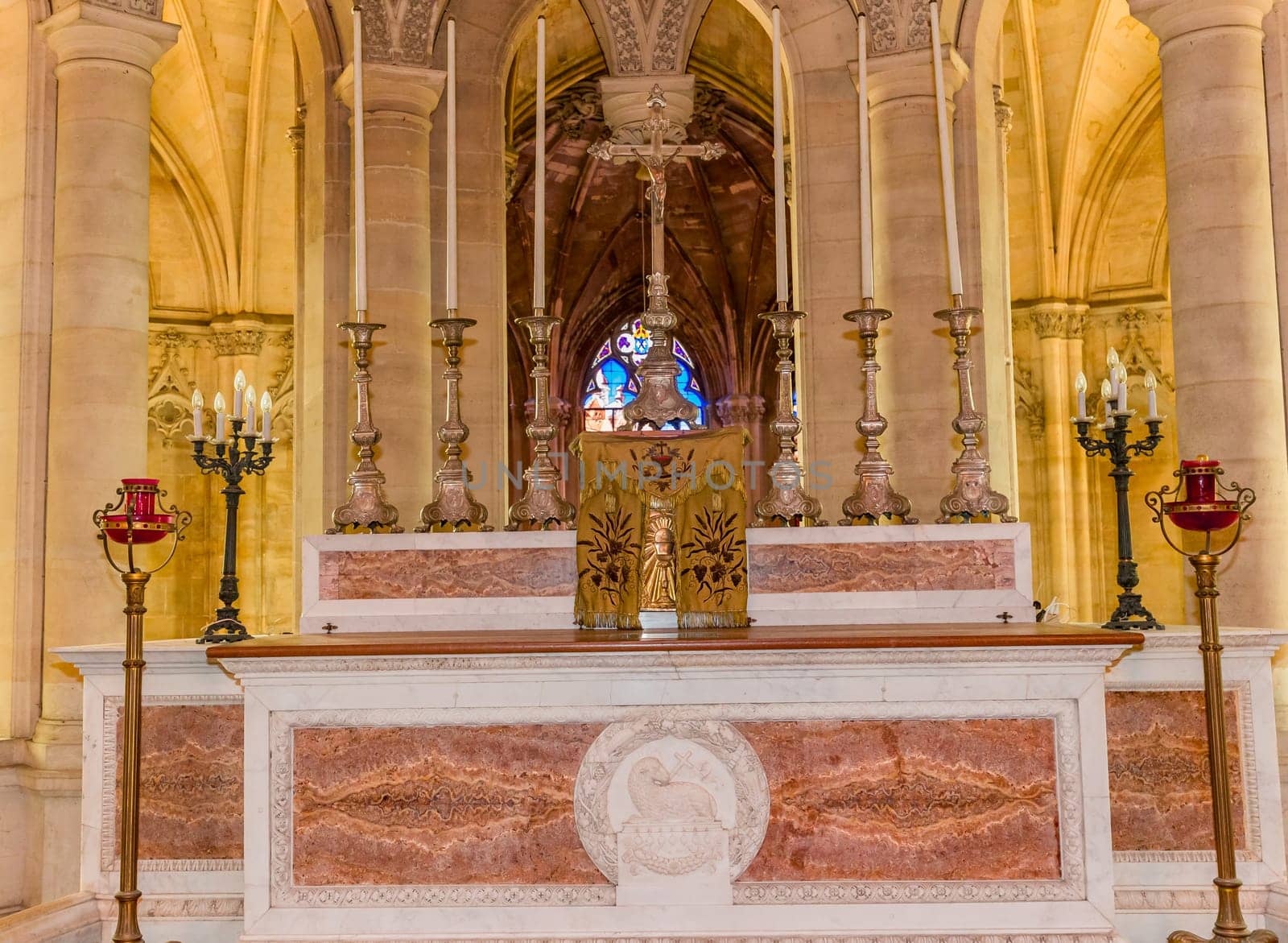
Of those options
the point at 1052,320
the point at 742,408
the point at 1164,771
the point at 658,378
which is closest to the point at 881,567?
the point at 658,378

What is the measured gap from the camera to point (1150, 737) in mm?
5297

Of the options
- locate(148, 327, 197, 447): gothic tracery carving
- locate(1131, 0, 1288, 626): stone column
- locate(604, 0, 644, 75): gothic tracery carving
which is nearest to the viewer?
locate(1131, 0, 1288, 626): stone column

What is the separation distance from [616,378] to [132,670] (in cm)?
2138

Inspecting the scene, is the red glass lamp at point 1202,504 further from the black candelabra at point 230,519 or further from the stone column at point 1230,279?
the black candelabra at point 230,519

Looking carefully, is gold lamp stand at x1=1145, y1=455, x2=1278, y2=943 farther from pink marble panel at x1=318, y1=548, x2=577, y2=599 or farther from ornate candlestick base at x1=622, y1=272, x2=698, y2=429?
pink marble panel at x1=318, y1=548, x2=577, y2=599

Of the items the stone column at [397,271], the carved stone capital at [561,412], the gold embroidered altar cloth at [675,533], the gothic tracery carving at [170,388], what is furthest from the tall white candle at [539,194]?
the carved stone capital at [561,412]

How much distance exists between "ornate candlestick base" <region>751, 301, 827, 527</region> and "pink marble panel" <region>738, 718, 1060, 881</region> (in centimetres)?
127

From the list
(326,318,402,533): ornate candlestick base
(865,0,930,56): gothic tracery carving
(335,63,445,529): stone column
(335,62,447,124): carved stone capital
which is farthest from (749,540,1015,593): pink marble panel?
(335,62,447,124): carved stone capital

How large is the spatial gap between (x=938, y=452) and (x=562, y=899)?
508cm

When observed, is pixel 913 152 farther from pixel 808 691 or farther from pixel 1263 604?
pixel 808 691

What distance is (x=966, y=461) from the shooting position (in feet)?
19.1

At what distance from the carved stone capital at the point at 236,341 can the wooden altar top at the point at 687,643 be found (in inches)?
492

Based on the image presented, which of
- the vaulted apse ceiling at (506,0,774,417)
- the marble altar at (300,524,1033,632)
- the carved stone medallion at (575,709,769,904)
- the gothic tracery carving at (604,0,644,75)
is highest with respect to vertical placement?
the vaulted apse ceiling at (506,0,774,417)

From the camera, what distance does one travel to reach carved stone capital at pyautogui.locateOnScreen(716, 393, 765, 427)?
25.2 m
